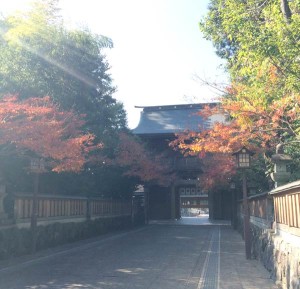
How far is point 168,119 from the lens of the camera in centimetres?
3584

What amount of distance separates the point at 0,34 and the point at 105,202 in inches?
457

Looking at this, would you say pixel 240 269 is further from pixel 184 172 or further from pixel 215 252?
pixel 184 172

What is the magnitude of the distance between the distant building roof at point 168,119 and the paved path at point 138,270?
19.6m

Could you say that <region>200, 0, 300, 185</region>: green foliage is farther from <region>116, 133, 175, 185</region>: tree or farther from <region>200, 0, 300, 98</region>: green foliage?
<region>116, 133, 175, 185</region>: tree

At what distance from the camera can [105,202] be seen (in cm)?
2298

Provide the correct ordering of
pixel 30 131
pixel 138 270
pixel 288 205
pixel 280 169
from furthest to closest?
pixel 30 131 → pixel 280 169 → pixel 138 270 → pixel 288 205

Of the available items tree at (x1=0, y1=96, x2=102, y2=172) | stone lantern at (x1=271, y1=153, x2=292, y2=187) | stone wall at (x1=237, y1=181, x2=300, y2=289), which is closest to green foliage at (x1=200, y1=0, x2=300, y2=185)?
stone lantern at (x1=271, y1=153, x2=292, y2=187)

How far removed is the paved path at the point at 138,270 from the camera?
7855 mm

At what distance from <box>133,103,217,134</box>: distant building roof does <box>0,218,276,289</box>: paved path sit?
19.6 metres

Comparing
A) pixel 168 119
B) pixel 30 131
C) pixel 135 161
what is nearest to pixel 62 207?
pixel 30 131

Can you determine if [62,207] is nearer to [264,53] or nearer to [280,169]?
[280,169]

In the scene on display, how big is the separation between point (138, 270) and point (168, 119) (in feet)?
89.0

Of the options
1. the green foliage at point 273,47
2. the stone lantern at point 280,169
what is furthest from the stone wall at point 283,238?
the green foliage at point 273,47

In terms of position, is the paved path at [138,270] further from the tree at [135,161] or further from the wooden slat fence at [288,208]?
the tree at [135,161]
